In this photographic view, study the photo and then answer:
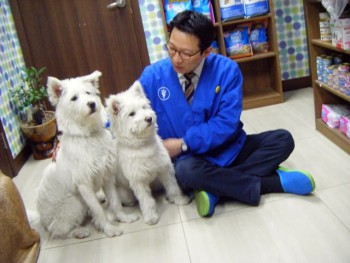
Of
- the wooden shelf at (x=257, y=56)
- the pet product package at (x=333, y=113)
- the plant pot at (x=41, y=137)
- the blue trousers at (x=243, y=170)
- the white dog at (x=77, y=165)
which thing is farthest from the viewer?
the wooden shelf at (x=257, y=56)

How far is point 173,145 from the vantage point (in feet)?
6.31

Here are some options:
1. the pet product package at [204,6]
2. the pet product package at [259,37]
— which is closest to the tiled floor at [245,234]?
the pet product package at [259,37]

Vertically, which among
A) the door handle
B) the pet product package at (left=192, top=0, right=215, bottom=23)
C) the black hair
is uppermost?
the door handle

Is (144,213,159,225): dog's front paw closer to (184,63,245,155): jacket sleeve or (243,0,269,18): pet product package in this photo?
(184,63,245,155): jacket sleeve

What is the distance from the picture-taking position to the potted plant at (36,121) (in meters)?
2.98

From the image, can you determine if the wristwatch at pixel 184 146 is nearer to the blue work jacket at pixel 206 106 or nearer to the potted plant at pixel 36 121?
the blue work jacket at pixel 206 106

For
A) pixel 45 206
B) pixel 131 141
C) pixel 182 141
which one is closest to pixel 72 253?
pixel 45 206

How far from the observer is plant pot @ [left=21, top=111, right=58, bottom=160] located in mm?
2963

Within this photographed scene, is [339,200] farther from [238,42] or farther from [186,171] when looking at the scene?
[238,42]

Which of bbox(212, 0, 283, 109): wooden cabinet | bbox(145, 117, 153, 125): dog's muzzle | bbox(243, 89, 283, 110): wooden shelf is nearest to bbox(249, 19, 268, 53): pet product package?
bbox(212, 0, 283, 109): wooden cabinet

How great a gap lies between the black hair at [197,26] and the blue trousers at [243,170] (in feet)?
2.02

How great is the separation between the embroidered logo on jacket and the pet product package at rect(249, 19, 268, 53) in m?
1.77

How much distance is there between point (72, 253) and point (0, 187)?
0.81 m

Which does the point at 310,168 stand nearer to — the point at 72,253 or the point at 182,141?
the point at 182,141
